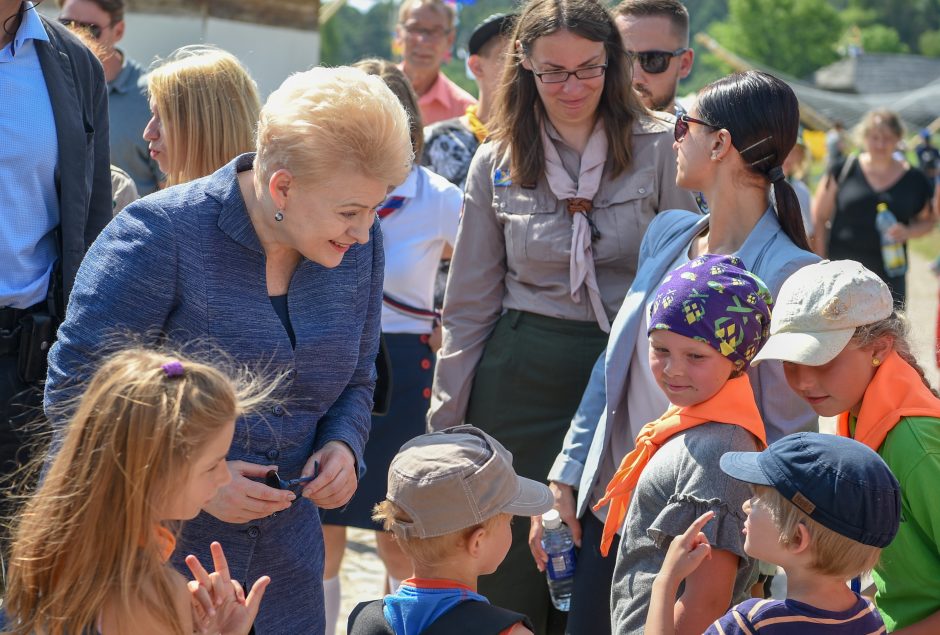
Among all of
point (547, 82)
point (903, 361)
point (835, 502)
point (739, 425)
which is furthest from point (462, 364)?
point (835, 502)

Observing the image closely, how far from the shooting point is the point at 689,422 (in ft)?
8.67

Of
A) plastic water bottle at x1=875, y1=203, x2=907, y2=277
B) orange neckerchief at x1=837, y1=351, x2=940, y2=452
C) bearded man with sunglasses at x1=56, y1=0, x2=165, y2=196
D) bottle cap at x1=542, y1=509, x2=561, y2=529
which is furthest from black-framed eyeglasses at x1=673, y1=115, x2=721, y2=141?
plastic water bottle at x1=875, y1=203, x2=907, y2=277

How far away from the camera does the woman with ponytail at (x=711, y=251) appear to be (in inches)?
114

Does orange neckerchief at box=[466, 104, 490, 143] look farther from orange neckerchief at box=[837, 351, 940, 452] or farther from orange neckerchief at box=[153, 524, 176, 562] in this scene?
orange neckerchief at box=[153, 524, 176, 562]

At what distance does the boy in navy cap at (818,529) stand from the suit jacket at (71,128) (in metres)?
2.07

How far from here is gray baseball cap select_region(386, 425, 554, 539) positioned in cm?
231

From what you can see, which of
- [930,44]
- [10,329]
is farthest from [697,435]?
[930,44]

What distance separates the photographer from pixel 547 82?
3.57 metres

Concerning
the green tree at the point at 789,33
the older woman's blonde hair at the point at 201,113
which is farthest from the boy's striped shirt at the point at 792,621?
the green tree at the point at 789,33

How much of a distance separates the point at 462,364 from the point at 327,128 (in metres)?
1.48

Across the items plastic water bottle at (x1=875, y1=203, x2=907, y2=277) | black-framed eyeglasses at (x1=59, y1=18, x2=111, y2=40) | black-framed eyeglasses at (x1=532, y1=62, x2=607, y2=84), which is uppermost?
black-framed eyeglasses at (x1=532, y1=62, x2=607, y2=84)

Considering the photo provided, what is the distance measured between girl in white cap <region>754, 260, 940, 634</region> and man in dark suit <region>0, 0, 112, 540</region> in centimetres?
198

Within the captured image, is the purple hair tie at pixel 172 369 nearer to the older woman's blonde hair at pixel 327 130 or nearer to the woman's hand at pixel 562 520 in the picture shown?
the older woman's blonde hair at pixel 327 130

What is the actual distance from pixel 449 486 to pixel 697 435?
0.64 m
